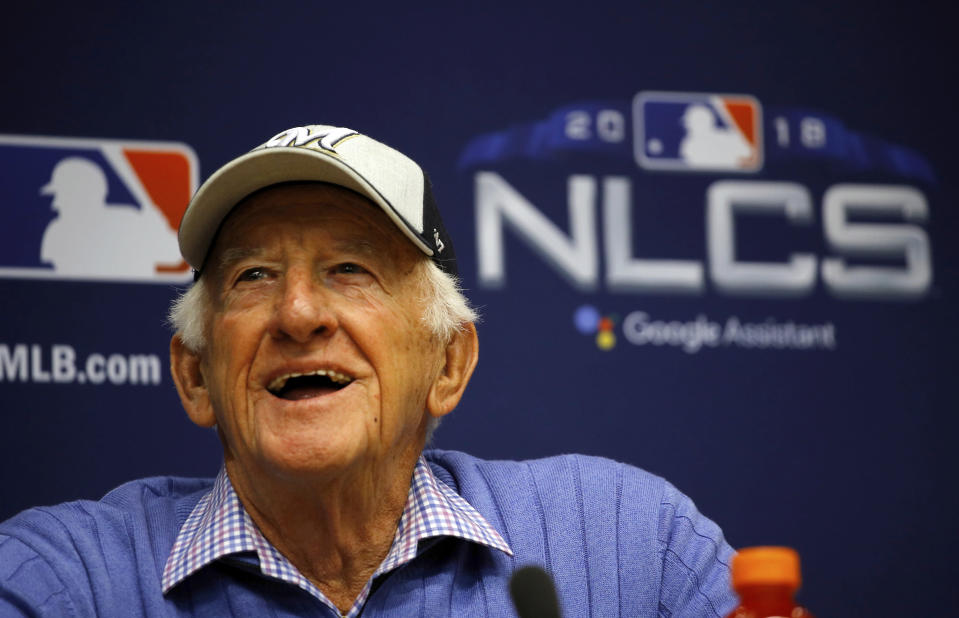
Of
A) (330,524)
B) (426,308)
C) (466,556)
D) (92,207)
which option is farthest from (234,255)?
(92,207)

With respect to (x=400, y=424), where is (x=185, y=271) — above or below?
above

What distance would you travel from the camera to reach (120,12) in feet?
7.49

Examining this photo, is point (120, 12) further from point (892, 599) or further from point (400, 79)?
point (892, 599)

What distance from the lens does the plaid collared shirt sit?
153 cm

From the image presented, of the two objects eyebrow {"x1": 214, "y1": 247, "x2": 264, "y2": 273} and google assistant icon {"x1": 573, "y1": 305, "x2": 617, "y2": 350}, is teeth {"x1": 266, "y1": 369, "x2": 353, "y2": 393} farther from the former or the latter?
google assistant icon {"x1": 573, "y1": 305, "x2": 617, "y2": 350}

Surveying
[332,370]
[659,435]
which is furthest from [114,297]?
[659,435]

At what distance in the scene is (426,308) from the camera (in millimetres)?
1653

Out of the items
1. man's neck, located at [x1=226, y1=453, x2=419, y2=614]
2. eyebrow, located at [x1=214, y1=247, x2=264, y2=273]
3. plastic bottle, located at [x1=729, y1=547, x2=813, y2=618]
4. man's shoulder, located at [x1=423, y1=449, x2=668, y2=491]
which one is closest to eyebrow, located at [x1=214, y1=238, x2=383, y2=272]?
eyebrow, located at [x1=214, y1=247, x2=264, y2=273]

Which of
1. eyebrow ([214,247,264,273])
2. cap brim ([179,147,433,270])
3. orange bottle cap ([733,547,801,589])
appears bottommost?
orange bottle cap ([733,547,801,589])

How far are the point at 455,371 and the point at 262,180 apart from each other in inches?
15.2

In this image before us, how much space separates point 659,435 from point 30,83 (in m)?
1.31

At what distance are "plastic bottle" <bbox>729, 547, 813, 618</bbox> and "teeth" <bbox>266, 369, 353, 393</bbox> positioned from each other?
2.32 feet

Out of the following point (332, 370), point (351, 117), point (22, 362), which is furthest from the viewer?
point (351, 117)

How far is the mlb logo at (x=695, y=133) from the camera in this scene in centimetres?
246
